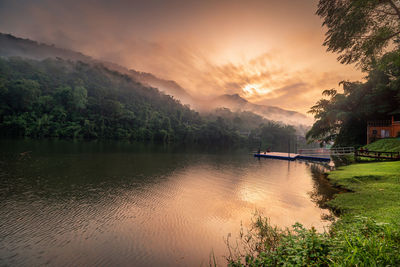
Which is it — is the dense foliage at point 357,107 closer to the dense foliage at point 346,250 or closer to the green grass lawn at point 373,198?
the green grass lawn at point 373,198

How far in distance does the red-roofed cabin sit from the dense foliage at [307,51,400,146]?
206 cm

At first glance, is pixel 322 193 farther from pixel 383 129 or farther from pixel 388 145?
pixel 383 129

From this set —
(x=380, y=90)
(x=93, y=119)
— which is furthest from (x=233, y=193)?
(x=93, y=119)

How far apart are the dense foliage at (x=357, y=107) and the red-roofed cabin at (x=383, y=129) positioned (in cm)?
206

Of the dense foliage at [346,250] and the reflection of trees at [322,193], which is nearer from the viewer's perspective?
the dense foliage at [346,250]

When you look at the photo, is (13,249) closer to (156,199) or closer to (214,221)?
(156,199)

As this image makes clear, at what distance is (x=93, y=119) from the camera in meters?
97.1

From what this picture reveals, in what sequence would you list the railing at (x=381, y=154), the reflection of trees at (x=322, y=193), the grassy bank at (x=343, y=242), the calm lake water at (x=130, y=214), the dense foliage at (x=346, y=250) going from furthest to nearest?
the railing at (x=381, y=154), the reflection of trees at (x=322, y=193), the calm lake water at (x=130, y=214), the grassy bank at (x=343, y=242), the dense foliage at (x=346, y=250)

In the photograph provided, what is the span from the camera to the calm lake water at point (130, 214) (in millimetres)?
6992

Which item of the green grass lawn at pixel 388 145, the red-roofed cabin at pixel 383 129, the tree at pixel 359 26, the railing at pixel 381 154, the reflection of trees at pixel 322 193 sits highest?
the tree at pixel 359 26

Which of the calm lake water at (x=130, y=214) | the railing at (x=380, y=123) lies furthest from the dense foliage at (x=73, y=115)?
the calm lake water at (x=130, y=214)

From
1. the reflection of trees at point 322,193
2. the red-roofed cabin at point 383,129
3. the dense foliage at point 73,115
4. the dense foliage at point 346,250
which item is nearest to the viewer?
the dense foliage at point 346,250

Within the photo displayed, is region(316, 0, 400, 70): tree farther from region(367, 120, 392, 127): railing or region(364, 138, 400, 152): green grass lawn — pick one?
region(367, 120, 392, 127): railing

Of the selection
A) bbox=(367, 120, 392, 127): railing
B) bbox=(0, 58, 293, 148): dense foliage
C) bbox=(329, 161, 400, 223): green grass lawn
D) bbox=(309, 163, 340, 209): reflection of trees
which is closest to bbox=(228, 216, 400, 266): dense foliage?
bbox=(329, 161, 400, 223): green grass lawn
